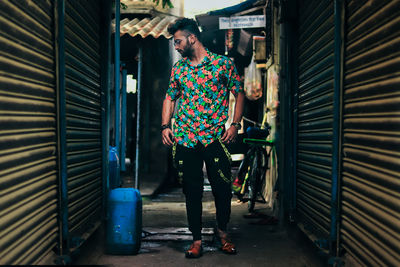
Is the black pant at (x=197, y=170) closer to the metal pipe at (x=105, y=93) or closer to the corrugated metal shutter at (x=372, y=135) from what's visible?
the metal pipe at (x=105, y=93)

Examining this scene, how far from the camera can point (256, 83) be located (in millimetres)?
8789

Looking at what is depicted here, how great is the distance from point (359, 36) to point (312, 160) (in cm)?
155

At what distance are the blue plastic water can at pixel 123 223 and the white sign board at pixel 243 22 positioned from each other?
5.06m

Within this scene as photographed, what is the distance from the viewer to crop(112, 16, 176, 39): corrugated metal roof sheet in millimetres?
8719

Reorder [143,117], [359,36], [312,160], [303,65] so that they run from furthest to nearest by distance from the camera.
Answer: [143,117] < [303,65] < [312,160] < [359,36]

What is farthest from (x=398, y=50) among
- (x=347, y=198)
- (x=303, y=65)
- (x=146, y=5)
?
(x=146, y=5)

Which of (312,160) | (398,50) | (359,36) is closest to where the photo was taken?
(398,50)

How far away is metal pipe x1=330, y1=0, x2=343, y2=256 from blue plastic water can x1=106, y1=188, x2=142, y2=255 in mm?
1928

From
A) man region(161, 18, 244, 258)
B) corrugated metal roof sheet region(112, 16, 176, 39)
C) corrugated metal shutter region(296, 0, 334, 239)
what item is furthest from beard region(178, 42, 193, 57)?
corrugated metal roof sheet region(112, 16, 176, 39)

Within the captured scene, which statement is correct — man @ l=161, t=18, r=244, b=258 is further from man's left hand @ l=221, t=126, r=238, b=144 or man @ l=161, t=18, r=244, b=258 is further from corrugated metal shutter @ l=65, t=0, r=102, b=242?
corrugated metal shutter @ l=65, t=0, r=102, b=242

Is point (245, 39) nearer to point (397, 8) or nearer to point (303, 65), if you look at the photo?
point (303, 65)

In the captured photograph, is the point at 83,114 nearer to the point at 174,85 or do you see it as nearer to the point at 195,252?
the point at 174,85

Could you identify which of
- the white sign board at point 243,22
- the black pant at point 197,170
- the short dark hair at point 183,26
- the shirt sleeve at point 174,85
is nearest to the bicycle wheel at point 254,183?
the black pant at point 197,170

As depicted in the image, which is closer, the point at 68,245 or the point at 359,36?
the point at 359,36
